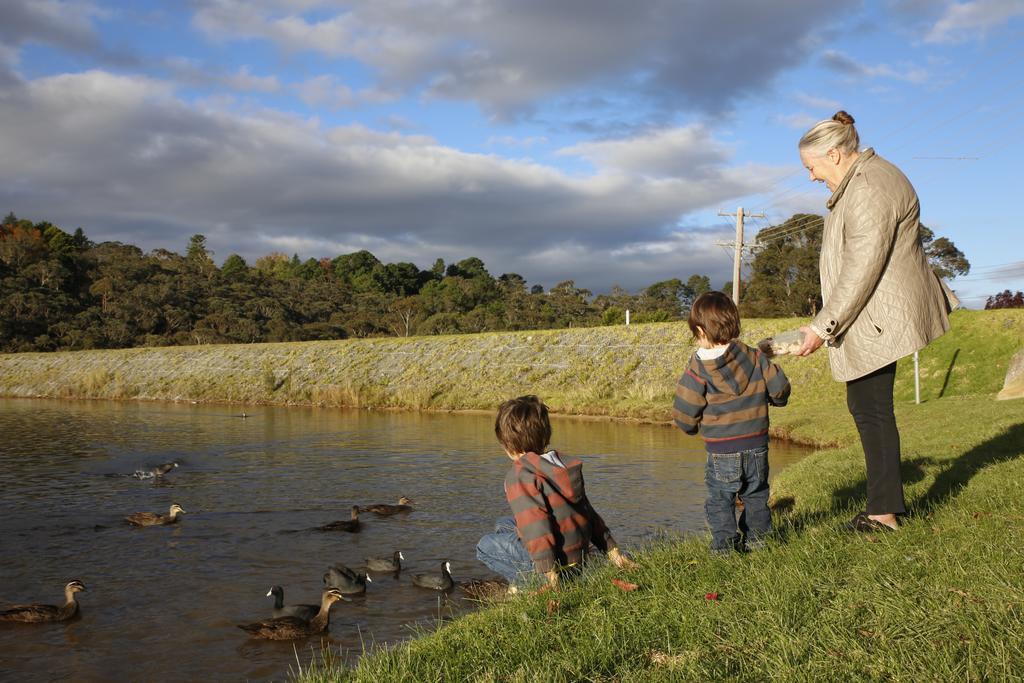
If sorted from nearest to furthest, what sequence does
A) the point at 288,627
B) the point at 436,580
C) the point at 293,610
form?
the point at 288,627, the point at 293,610, the point at 436,580

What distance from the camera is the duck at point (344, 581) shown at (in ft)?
22.6

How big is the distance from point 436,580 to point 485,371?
23.2 m

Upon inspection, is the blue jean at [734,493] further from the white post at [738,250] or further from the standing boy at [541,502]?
the white post at [738,250]

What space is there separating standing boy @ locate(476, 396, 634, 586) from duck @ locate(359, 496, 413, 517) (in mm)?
5007

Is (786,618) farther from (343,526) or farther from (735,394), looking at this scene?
(343,526)

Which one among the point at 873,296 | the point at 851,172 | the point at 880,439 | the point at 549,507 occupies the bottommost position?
the point at 549,507

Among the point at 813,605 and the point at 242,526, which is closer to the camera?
the point at 813,605

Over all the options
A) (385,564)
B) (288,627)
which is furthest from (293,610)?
(385,564)

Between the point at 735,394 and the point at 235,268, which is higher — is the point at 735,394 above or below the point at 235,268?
below

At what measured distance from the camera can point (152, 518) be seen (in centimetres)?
948

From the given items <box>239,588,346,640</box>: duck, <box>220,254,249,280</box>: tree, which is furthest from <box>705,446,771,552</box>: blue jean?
<box>220,254,249,280</box>: tree

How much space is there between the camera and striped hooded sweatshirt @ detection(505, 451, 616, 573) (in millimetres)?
4770

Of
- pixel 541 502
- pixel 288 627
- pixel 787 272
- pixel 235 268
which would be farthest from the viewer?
pixel 235 268

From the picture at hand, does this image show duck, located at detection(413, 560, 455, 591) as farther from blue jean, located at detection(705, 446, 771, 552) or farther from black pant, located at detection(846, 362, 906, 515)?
black pant, located at detection(846, 362, 906, 515)
